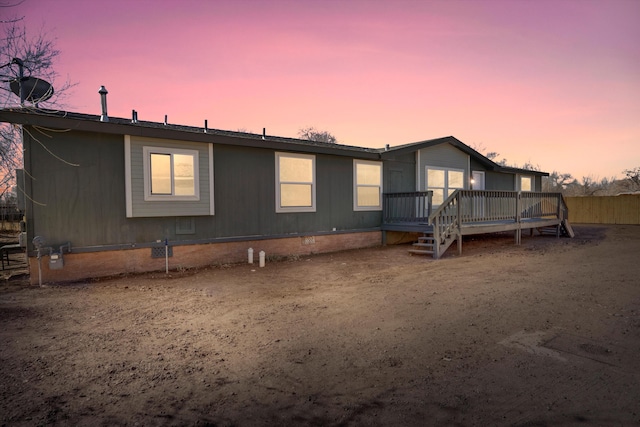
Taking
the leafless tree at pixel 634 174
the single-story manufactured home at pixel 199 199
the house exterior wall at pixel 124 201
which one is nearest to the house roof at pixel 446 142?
the single-story manufactured home at pixel 199 199

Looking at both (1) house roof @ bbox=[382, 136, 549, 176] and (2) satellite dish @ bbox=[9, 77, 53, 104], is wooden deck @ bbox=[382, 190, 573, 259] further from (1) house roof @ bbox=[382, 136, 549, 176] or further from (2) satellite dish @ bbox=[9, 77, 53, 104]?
(2) satellite dish @ bbox=[9, 77, 53, 104]

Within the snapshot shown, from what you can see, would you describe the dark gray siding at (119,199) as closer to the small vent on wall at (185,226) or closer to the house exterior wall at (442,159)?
the small vent on wall at (185,226)

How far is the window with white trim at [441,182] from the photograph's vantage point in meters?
13.7

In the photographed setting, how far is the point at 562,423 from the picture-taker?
2189 millimetres

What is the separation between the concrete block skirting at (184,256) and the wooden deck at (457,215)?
1.77 m

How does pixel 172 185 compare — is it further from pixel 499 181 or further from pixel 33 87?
pixel 499 181

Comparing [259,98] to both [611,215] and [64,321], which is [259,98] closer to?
[64,321]

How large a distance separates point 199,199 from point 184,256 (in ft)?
4.93

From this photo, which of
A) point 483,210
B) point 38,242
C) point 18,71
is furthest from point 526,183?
point 18,71

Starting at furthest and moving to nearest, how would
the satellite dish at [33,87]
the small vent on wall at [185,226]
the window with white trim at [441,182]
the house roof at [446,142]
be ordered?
the window with white trim at [441,182] → the house roof at [446,142] → the small vent on wall at [185,226] → the satellite dish at [33,87]

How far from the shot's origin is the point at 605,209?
22.0m

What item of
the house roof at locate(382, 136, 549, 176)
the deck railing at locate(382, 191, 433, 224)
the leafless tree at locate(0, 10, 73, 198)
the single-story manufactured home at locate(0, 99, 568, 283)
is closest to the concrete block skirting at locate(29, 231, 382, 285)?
the single-story manufactured home at locate(0, 99, 568, 283)

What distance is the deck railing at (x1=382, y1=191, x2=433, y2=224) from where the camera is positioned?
37.4ft

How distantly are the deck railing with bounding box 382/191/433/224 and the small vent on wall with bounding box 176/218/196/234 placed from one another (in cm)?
686
